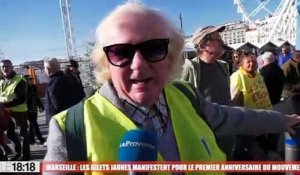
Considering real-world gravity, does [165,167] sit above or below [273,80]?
above

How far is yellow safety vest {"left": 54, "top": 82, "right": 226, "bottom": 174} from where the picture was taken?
1.14m

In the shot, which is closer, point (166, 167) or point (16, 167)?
point (166, 167)

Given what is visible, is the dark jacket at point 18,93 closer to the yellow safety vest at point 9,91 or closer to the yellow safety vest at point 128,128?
the yellow safety vest at point 9,91

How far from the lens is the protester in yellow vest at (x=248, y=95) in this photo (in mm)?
3680

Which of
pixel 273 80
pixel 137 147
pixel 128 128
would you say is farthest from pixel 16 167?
pixel 273 80

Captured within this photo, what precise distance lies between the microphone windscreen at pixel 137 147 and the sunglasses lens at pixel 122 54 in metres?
0.21

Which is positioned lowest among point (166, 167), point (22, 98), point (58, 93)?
point (22, 98)

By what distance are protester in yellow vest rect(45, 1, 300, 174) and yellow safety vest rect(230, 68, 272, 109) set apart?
2.37 meters

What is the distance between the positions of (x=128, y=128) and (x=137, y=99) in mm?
91

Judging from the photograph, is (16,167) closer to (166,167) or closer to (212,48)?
(166,167)

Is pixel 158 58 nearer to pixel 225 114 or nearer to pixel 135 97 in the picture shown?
pixel 135 97


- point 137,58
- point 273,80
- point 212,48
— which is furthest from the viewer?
point 273,80

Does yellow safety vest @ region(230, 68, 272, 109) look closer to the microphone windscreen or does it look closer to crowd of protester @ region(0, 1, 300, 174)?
crowd of protester @ region(0, 1, 300, 174)

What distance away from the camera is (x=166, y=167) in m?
1.20
